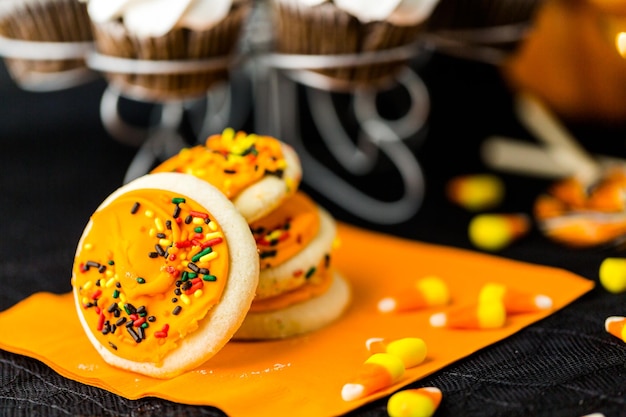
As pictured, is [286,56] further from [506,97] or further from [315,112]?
[506,97]

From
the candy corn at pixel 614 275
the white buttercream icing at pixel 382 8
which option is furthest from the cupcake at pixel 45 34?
the candy corn at pixel 614 275

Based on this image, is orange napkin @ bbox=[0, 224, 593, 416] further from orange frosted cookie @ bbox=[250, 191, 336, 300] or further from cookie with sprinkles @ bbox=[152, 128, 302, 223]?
cookie with sprinkles @ bbox=[152, 128, 302, 223]

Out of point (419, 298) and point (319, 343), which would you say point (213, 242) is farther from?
point (419, 298)

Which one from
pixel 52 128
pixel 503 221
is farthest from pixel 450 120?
pixel 52 128

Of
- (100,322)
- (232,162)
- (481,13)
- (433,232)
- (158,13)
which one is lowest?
(433,232)

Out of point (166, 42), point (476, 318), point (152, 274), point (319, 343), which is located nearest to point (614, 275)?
point (476, 318)

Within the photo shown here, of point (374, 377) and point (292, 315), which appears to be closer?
point (374, 377)
